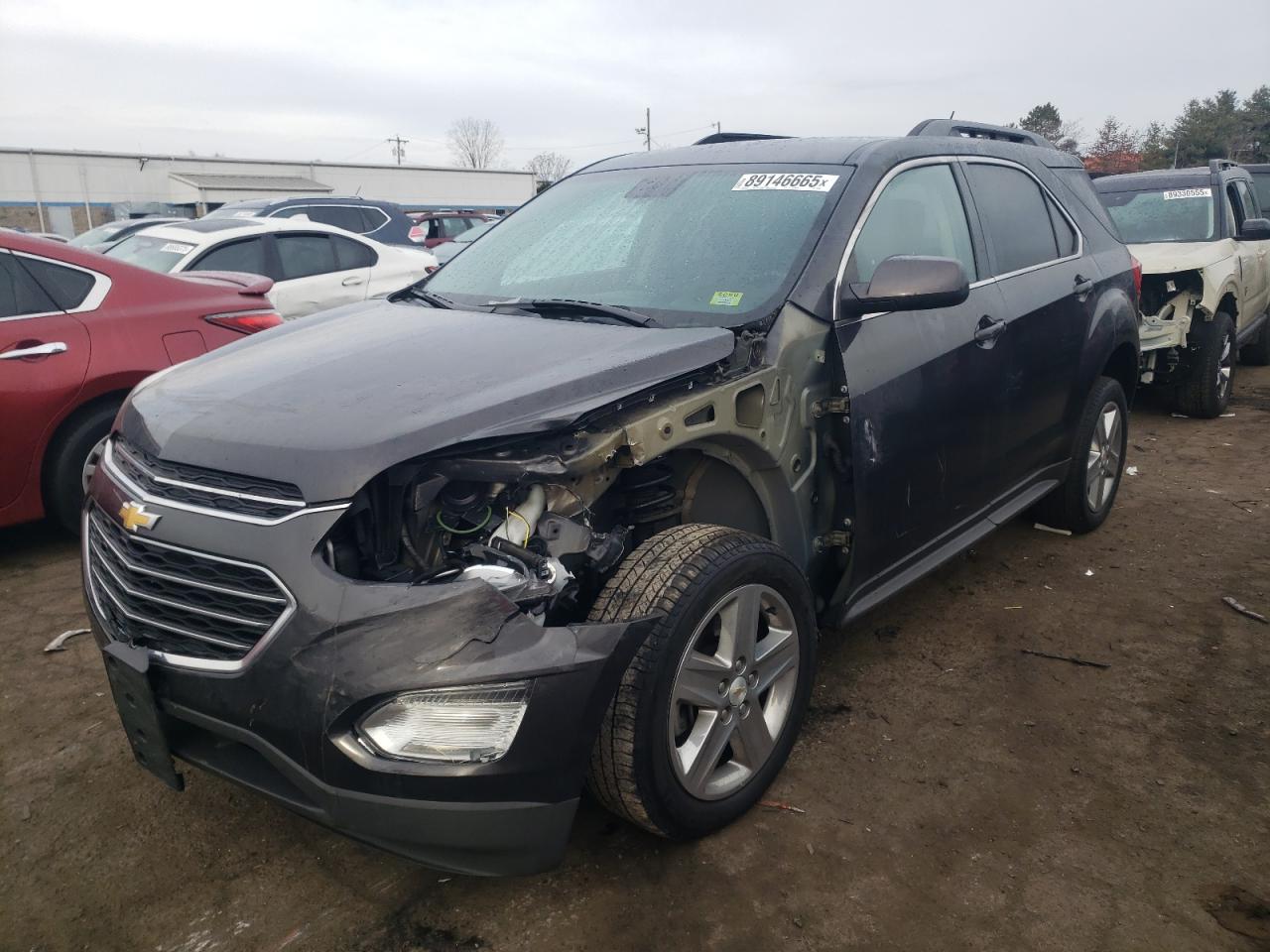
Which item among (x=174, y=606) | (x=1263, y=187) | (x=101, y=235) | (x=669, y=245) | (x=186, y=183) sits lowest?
(x=174, y=606)

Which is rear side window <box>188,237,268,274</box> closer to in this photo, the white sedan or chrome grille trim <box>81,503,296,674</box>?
the white sedan

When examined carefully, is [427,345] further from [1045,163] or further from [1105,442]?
[1105,442]

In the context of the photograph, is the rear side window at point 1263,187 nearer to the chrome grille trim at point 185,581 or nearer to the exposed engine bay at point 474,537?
the exposed engine bay at point 474,537

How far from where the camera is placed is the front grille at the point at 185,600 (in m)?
2.08

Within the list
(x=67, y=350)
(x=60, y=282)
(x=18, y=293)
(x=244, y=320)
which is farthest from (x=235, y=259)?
(x=67, y=350)

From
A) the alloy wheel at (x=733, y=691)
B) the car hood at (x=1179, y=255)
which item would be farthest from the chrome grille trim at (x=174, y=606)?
the car hood at (x=1179, y=255)

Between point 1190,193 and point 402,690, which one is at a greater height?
point 1190,193

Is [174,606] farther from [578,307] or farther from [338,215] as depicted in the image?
[338,215]

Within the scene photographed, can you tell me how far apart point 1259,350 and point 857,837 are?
384 inches

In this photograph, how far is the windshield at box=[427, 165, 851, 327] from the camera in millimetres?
2988

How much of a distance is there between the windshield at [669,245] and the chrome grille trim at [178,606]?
1417 millimetres

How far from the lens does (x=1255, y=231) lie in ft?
24.1

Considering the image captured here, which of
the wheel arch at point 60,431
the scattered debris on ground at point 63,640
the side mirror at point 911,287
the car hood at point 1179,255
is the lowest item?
the scattered debris on ground at point 63,640

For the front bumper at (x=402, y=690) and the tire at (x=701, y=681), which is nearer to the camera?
the front bumper at (x=402, y=690)
